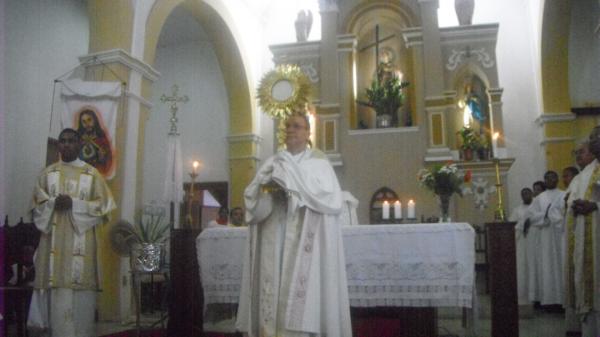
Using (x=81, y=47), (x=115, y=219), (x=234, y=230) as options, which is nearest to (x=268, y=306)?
(x=234, y=230)

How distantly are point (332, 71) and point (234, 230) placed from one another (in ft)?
16.8

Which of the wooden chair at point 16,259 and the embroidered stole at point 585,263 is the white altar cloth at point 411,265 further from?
the wooden chair at point 16,259

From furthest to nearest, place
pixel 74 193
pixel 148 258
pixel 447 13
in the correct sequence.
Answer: pixel 447 13
pixel 148 258
pixel 74 193

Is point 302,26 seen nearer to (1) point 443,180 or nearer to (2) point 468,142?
(2) point 468,142

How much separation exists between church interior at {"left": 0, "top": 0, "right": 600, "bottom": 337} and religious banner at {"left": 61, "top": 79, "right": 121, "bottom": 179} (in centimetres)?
7

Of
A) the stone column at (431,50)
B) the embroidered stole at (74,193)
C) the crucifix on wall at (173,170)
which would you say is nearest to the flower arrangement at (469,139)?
the stone column at (431,50)

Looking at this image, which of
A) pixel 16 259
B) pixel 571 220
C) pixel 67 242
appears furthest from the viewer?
pixel 16 259

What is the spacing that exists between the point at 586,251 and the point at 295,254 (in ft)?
10.2

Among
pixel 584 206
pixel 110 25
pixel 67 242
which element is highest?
pixel 110 25

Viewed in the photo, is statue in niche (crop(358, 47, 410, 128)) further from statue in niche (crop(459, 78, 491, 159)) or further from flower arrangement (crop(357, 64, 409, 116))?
statue in niche (crop(459, 78, 491, 159))

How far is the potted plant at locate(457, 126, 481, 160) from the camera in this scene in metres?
9.29

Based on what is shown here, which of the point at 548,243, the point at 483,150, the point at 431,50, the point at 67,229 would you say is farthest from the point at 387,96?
the point at 67,229

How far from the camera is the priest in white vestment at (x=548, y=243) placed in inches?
289

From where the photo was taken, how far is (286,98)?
31.1 ft
